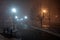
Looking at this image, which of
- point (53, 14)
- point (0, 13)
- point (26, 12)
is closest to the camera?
point (0, 13)

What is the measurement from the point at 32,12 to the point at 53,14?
15.2m

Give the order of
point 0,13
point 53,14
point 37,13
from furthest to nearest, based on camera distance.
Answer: point 53,14 < point 37,13 < point 0,13

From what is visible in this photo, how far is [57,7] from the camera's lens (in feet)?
271

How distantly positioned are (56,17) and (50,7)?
1010 cm

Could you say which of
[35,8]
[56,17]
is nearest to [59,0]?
[56,17]

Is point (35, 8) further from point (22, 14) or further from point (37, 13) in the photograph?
point (22, 14)

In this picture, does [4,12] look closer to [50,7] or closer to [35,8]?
[35,8]

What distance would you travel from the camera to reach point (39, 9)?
80.1 meters

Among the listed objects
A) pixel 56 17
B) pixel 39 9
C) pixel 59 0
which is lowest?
pixel 56 17

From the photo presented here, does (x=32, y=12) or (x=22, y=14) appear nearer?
(x=32, y=12)

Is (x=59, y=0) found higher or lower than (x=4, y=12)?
higher

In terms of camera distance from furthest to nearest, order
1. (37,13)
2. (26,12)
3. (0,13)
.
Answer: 1. (26,12)
2. (37,13)
3. (0,13)

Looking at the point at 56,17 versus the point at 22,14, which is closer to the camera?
the point at 56,17

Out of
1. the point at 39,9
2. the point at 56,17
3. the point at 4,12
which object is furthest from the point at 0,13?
the point at 56,17
